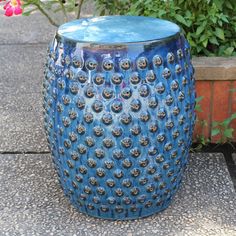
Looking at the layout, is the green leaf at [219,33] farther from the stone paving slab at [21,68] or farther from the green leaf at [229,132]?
the stone paving slab at [21,68]

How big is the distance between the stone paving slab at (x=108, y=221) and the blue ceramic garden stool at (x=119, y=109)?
0.40ft

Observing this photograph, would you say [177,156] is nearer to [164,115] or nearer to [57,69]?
[164,115]

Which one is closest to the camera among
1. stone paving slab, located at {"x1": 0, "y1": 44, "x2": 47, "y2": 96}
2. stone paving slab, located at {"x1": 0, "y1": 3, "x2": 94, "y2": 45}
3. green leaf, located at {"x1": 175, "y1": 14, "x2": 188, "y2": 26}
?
green leaf, located at {"x1": 175, "y1": 14, "x2": 188, "y2": 26}

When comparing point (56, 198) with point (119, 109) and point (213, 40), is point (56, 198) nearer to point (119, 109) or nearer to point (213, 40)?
point (119, 109)

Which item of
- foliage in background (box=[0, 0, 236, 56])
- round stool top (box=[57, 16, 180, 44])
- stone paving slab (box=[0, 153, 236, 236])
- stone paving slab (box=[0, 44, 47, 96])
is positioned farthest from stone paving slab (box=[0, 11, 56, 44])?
round stool top (box=[57, 16, 180, 44])

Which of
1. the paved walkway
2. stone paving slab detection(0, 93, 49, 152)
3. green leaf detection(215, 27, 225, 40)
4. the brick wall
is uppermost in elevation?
green leaf detection(215, 27, 225, 40)

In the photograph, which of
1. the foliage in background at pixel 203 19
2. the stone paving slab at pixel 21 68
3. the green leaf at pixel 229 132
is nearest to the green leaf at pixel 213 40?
the foliage in background at pixel 203 19

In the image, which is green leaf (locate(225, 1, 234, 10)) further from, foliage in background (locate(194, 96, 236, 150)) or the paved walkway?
the paved walkway

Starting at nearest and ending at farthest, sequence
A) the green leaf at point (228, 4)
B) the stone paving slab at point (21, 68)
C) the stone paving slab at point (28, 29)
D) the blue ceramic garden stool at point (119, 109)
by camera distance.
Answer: the blue ceramic garden stool at point (119, 109) < the green leaf at point (228, 4) < the stone paving slab at point (21, 68) < the stone paving slab at point (28, 29)

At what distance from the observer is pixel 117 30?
7.98ft

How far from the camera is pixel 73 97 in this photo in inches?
92.0

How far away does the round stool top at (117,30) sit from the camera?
2.30 m

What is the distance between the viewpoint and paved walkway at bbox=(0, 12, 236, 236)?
2621 mm

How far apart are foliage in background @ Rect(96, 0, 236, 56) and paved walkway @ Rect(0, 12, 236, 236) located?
0.73 meters
